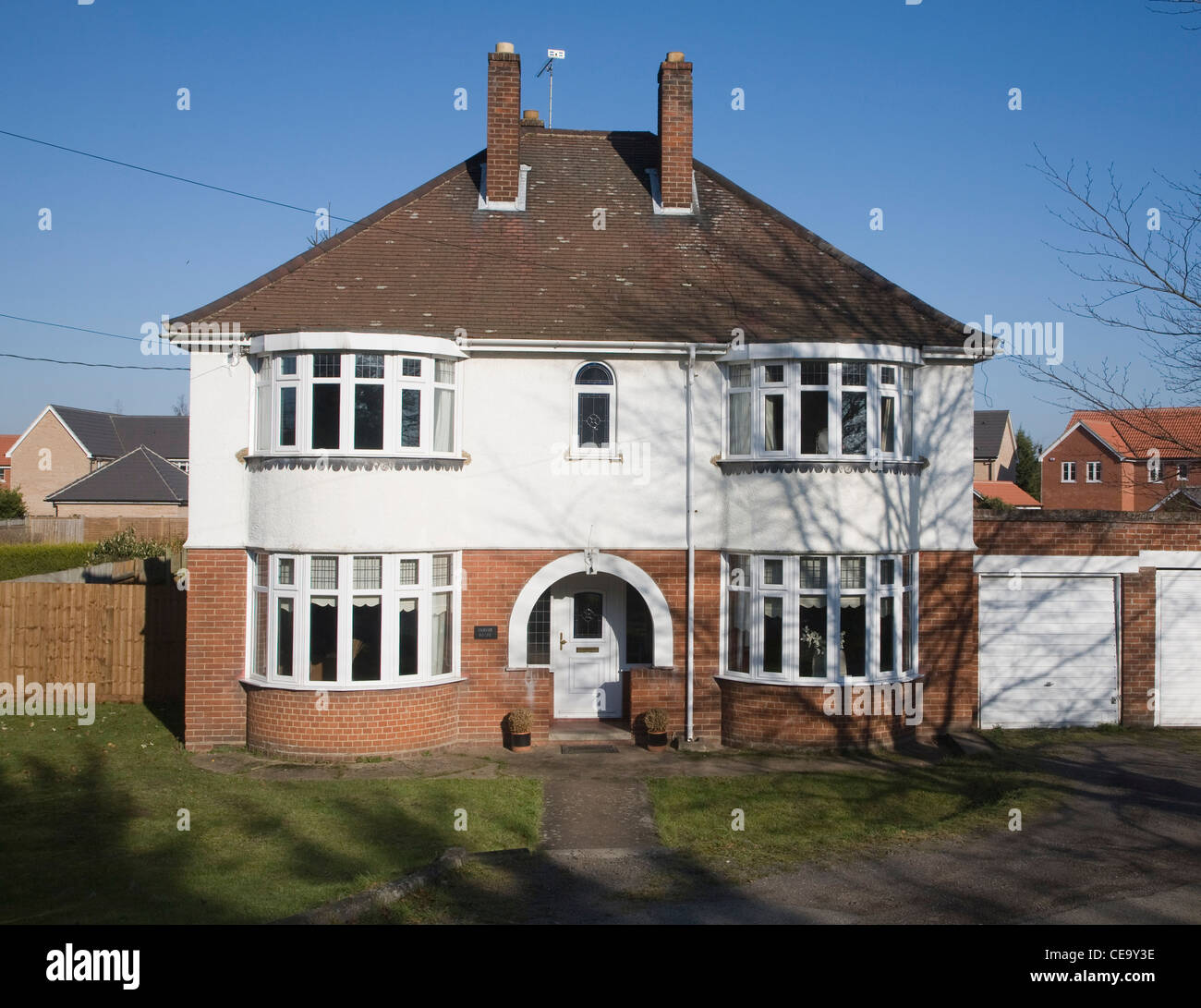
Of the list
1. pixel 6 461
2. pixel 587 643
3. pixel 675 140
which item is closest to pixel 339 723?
pixel 587 643

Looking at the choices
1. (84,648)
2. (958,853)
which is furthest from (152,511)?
(958,853)

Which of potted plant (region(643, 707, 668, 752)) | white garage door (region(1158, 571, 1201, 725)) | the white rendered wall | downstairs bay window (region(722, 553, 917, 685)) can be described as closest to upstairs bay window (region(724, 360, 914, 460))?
downstairs bay window (region(722, 553, 917, 685))

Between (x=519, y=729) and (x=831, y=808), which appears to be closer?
(x=831, y=808)

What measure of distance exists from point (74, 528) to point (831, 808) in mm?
38717

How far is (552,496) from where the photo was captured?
44.7 ft

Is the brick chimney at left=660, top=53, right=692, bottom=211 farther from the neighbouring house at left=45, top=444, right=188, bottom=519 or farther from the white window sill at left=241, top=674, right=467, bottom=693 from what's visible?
the neighbouring house at left=45, top=444, right=188, bottom=519

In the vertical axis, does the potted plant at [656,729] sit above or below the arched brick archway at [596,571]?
below

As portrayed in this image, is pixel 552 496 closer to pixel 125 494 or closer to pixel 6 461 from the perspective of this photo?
pixel 125 494

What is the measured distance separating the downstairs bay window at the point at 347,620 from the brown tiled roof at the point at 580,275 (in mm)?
3137

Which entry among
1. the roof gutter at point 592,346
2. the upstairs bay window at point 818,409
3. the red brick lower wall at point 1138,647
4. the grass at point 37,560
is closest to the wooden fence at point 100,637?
the roof gutter at point 592,346

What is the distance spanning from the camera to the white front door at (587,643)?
48.2 ft

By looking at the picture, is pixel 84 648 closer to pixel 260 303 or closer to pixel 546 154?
pixel 260 303

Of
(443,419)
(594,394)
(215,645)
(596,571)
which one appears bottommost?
(215,645)

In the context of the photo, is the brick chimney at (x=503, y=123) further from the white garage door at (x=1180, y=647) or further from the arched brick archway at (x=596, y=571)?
the white garage door at (x=1180, y=647)
